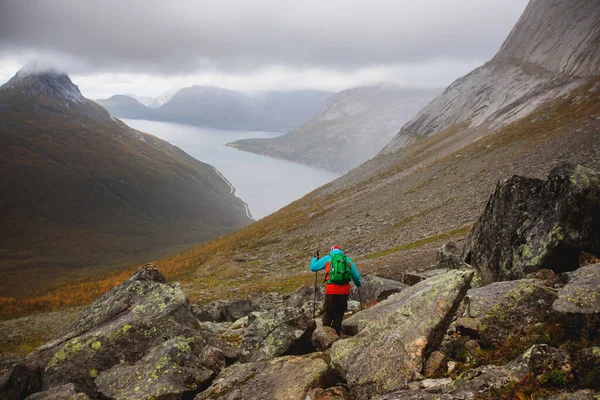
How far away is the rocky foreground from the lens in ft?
21.1

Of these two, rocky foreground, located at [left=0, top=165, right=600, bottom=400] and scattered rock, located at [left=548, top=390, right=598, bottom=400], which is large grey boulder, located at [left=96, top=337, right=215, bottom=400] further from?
scattered rock, located at [left=548, top=390, right=598, bottom=400]

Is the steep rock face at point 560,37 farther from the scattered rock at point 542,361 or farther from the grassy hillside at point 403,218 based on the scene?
the scattered rock at point 542,361

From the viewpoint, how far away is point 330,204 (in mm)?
65688

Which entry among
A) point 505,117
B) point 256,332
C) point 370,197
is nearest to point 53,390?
point 256,332

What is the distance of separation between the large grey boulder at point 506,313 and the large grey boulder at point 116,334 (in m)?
8.20

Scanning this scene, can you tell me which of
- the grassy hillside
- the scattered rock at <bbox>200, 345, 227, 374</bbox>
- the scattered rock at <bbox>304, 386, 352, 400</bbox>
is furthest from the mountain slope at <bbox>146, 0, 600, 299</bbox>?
the scattered rock at <bbox>304, 386, 352, 400</bbox>

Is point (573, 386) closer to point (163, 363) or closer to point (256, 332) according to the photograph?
point (256, 332)

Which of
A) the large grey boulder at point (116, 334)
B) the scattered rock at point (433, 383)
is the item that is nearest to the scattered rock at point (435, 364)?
the scattered rock at point (433, 383)

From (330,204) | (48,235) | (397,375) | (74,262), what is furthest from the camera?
(48,235)

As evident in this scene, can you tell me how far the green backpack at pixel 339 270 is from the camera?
36.0 feet

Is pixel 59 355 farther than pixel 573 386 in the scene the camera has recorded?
Yes

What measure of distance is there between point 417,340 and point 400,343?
39 centimetres

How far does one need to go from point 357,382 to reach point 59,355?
9452mm

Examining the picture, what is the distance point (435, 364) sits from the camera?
24.3 ft
